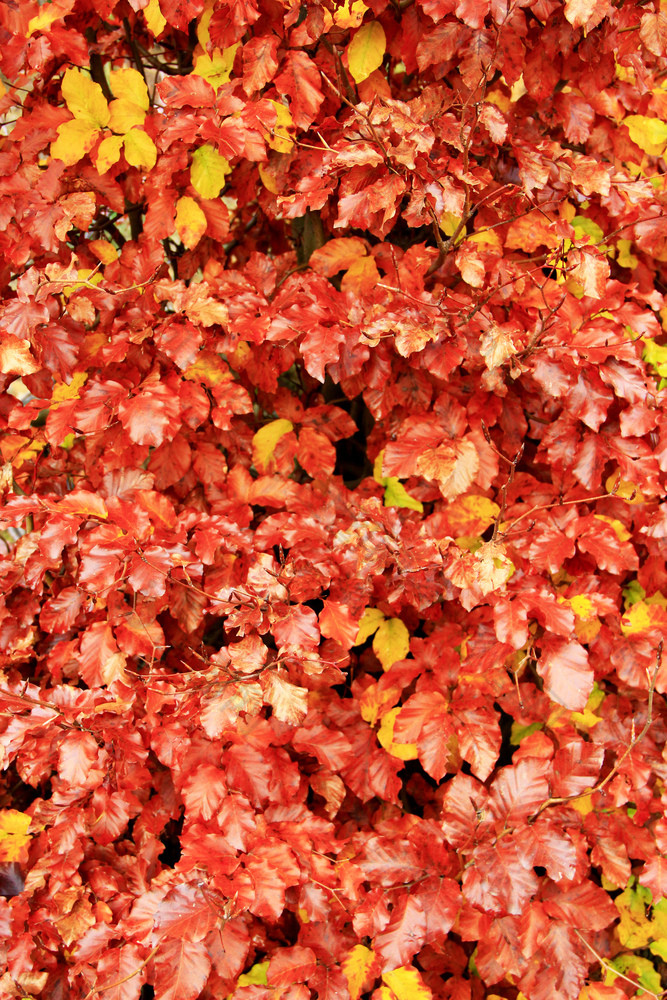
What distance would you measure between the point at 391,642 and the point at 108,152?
39.6 inches

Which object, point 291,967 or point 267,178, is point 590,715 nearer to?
point 291,967

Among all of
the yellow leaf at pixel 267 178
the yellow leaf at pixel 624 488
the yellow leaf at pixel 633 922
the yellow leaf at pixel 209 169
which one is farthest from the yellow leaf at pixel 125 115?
the yellow leaf at pixel 633 922

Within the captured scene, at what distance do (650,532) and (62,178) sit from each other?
1249mm

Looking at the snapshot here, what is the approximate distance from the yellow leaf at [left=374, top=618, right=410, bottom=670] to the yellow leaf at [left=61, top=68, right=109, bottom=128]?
1.04m

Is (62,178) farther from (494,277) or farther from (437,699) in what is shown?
(437,699)

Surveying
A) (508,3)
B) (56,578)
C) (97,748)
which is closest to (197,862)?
(97,748)

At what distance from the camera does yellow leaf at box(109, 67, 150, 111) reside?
132 cm

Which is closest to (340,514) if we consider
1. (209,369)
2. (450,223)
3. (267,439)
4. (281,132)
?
(267,439)

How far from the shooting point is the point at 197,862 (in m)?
1.12

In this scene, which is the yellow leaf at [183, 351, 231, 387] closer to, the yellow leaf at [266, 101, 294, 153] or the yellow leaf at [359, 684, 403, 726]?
the yellow leaf at [266, 101, 294, 153]

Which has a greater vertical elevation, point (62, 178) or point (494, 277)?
point (62, 178)

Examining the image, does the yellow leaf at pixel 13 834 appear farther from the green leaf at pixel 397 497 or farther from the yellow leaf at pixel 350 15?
the yellow leaf at pixel 350 15

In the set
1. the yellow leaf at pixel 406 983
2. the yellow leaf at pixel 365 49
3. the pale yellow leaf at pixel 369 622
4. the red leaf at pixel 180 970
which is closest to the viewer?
the red leaf at pixel 180 970

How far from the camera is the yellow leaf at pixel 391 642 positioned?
140cm
